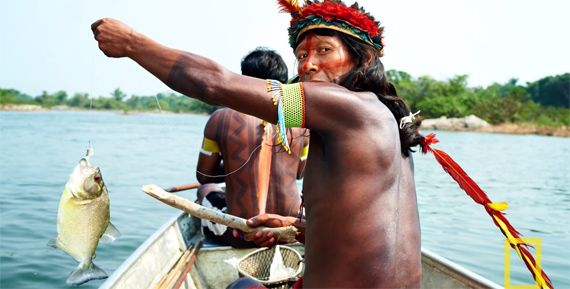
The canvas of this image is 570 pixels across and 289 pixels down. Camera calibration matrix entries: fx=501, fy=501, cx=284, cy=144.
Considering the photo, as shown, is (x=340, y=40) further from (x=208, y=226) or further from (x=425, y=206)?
(x=425, y=206)

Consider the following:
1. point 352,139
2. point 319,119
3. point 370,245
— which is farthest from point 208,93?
point 370,245

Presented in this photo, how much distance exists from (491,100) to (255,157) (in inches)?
2248

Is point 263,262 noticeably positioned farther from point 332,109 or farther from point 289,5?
point 332,109

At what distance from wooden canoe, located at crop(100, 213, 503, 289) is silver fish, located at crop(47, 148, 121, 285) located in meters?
0.67

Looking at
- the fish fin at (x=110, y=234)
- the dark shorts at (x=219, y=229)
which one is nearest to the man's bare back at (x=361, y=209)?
the fish fin at (x=110, y=234)

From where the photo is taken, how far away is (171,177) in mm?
16500

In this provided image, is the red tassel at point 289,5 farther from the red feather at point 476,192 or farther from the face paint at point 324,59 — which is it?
the red feather at point 476,192

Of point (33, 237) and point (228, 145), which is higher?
point (228, 145)

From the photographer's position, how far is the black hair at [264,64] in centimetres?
386

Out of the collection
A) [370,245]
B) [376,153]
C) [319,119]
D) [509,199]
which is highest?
[319,119]

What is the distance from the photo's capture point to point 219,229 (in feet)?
13.8

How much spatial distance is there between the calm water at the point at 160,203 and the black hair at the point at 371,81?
0.89m

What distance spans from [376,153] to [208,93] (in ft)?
1.98

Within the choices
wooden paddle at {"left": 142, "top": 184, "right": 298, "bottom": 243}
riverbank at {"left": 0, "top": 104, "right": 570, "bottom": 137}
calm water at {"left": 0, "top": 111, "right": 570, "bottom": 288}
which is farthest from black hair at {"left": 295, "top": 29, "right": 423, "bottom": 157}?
riverbank at {"left": 0, "top": 104, "right": 570, "bottom": 137}
